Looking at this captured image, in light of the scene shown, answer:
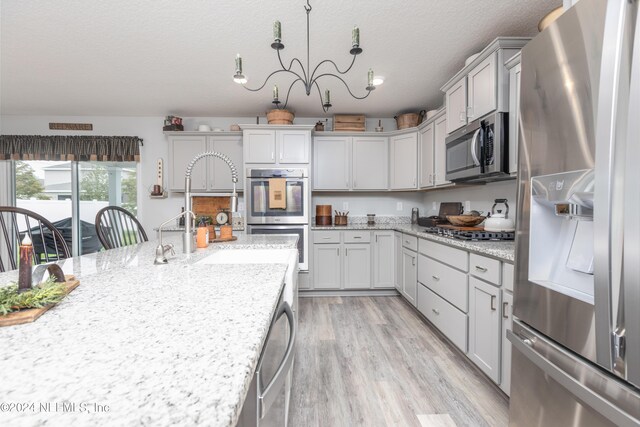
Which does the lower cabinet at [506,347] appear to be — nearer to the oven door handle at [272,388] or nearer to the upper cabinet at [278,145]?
the oven door handle at [272,388]

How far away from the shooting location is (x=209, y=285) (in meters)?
0.88

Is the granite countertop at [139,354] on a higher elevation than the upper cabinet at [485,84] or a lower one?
lower

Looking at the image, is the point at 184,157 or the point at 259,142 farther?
the point at 184,157

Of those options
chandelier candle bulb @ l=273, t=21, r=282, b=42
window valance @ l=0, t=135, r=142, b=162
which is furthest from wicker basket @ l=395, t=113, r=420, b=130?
window valance @ l=0, t=135, r=142, b=162

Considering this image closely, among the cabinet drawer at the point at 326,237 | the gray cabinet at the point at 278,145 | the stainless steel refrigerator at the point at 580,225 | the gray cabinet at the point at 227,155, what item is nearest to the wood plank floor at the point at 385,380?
the stainless steel refrigerator at the point at 580,225

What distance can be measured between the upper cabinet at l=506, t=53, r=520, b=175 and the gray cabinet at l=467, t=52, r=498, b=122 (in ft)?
0.30

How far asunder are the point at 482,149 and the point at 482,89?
444mm

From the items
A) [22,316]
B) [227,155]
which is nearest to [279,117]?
[227,155]

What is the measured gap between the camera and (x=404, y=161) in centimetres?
375

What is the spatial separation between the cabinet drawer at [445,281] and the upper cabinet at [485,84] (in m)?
1.17

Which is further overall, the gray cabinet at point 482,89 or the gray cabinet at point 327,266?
the gray cabinet at point 327,266

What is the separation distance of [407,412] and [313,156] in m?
3.00

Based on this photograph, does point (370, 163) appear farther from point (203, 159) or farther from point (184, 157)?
point (184, 157)

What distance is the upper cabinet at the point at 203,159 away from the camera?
3854 mm
